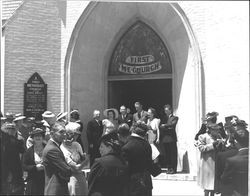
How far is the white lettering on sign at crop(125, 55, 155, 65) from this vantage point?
16.7m

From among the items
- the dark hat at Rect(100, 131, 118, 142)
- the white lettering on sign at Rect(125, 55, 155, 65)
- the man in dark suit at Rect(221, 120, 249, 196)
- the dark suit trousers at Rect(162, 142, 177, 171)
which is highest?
the white lettering on sign at Rect(125, 55, 155, 65)

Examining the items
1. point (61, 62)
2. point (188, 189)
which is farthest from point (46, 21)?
point (188, 189)

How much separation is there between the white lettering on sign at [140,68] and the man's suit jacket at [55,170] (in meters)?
9.85

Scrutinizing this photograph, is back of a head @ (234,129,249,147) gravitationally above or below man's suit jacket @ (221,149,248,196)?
above

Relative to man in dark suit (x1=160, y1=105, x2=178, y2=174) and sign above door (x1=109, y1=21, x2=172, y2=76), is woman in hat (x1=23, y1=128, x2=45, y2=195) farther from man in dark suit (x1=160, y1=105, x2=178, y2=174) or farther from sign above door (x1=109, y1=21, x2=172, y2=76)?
sign above door (x1=109, y1=21, x2=172, y2=76)

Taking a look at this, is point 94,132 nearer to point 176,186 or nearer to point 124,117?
point 124,117

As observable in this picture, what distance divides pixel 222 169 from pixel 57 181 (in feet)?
9.61

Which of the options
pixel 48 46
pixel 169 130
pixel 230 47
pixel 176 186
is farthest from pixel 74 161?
pixel 48 46

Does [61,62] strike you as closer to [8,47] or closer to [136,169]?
[8,47]

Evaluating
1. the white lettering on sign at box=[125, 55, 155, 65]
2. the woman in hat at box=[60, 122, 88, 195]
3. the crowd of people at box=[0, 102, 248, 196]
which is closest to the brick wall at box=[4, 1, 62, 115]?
the white lettering on sign at box=[125, 55, 155, 65]

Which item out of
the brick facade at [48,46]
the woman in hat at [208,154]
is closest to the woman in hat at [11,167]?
the woman in hat at [208,154]

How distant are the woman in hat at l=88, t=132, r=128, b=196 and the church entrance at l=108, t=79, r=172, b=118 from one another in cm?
1006

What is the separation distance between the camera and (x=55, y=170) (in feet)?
22.9

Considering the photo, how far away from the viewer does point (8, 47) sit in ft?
51.4
